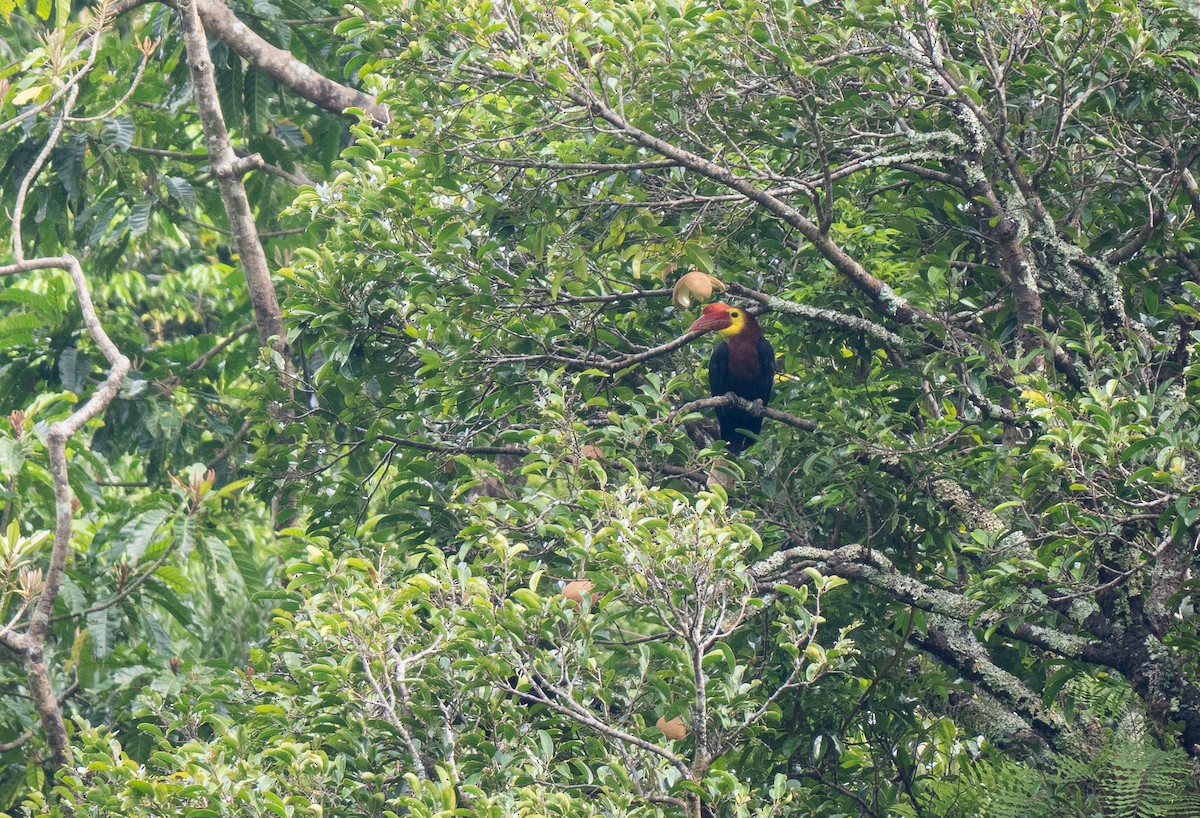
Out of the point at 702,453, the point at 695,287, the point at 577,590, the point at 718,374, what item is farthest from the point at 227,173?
the point at 577,590

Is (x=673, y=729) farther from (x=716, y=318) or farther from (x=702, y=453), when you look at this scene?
(x=716, y=318)

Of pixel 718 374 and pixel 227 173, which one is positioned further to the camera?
pixel 227 173

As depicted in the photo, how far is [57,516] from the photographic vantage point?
371cm

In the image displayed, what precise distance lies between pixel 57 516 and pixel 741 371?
2.91 metres

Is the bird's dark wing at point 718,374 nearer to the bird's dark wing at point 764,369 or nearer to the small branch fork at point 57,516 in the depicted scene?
the bird's dark wing at point 764,369

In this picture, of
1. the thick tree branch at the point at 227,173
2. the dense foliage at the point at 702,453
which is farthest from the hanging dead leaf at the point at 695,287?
the thick tree branch at the point at 227,173

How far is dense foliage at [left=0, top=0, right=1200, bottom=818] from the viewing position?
122 inches

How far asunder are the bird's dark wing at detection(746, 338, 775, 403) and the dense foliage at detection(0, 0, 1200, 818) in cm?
37

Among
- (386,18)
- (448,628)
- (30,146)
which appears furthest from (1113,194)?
(30,146)

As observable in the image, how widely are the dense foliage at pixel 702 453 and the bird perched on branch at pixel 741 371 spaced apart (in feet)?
0.43

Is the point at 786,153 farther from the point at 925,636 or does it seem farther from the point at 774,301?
the point at 925,636

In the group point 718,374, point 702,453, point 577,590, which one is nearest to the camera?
point 577,590

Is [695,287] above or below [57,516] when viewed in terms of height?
above

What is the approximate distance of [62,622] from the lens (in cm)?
504
